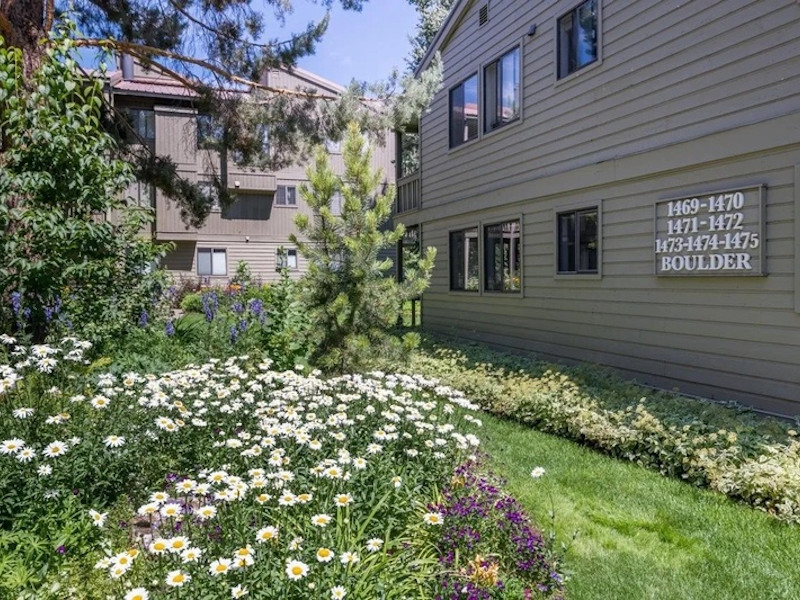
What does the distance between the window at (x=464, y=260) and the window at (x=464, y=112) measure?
1.91 meters

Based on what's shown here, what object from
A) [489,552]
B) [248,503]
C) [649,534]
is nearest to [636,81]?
[649,534]

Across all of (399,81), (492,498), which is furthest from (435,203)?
(492,498)

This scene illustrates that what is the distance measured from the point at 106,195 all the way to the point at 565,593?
579 centimetres

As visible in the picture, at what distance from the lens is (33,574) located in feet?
8.83

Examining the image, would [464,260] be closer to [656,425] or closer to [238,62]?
[238,62]

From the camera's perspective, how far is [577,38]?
8703 mm

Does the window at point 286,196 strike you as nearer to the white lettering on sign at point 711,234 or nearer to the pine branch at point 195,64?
the pine branch at point 195,64

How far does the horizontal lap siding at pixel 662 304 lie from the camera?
5.68m

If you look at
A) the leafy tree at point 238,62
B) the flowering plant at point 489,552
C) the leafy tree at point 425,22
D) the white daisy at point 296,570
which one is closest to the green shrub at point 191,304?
the leafy tree at point 238,62

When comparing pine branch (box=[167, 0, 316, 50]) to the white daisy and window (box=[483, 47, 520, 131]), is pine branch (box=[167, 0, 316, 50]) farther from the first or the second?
the white daisy

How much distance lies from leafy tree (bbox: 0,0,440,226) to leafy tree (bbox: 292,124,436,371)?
282cm

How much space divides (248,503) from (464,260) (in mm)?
9772

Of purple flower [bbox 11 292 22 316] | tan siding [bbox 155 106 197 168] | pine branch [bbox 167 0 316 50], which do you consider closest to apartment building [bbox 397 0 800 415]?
pine branch [bbox 167 0 316 50]

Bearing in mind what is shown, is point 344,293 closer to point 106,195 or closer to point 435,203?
point 106,195
